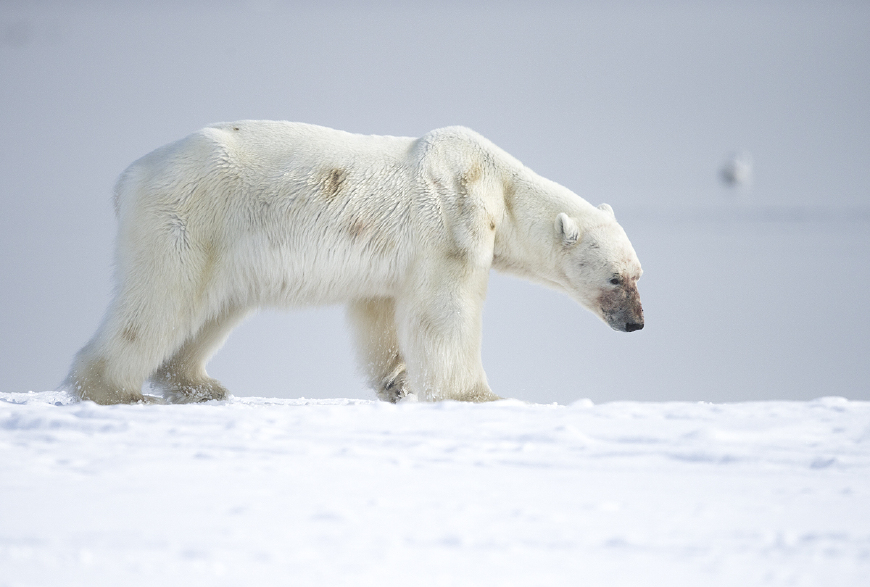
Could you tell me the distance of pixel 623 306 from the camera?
6.33 meters

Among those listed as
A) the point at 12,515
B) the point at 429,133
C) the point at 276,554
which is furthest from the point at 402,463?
the point at 429,133

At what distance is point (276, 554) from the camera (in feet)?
8.85

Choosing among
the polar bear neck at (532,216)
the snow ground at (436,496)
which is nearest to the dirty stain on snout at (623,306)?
the polar bear neck at (532,216)

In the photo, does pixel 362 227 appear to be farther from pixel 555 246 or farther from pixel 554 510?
pixel 554 510

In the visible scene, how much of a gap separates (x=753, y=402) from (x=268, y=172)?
11.5ft

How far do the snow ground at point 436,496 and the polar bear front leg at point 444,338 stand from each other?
95 cm

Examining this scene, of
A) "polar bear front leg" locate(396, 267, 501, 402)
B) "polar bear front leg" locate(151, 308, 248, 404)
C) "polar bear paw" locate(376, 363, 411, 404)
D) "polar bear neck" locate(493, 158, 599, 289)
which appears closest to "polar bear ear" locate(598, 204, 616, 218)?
"polar bear neck" locate(493, 158, 599, 289)

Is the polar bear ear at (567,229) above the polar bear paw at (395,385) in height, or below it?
above

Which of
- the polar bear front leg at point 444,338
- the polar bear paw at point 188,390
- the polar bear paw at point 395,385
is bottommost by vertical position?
the polar bear paw at point 188,390

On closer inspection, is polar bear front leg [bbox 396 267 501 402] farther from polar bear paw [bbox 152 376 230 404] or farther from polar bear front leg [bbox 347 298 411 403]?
polar bear paw [bbox 152 376 230 404]

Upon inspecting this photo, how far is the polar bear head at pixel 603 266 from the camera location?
20.7ft

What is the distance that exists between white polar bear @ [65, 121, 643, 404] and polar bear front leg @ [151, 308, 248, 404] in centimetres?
3

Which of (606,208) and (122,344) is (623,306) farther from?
(122,344)

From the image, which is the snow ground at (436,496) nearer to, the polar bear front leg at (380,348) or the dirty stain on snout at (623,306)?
the dirty stain on snout at (623,306)
